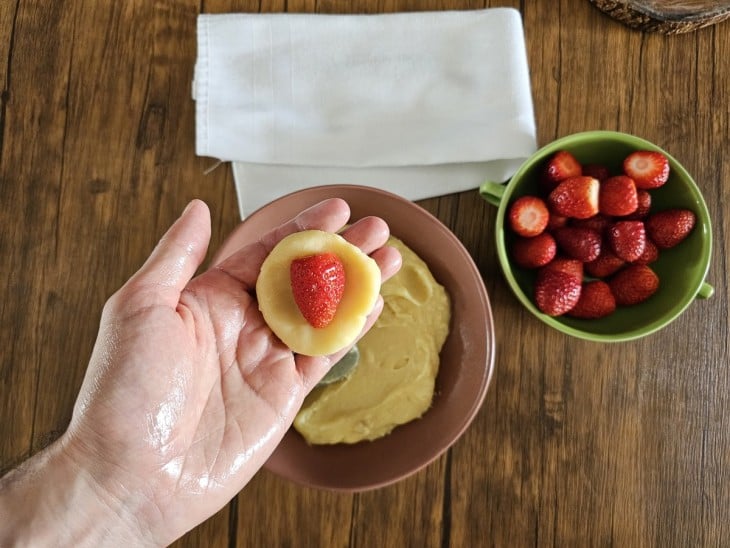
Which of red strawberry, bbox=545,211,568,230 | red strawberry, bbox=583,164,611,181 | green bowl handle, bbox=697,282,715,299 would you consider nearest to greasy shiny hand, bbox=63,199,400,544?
red strawberry, bbox=545,211,568,230

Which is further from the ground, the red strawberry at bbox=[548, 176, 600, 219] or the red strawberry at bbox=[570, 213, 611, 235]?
the red strawberry at bbox=[548, 176, 600, 219]

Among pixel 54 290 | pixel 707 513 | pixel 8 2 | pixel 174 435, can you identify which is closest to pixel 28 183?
pixel 54 290

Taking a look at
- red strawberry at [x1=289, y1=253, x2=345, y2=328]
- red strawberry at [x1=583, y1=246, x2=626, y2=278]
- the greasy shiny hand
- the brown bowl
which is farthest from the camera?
red strawberry at [x1=583, y1=246, x2=626, y2=278]

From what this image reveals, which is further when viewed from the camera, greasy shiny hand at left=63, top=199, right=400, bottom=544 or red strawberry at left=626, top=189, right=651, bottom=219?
red strawberry at left=626, top=189, right=651, bottom=219

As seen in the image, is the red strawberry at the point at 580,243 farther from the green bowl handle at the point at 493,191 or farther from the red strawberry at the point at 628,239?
the green bowl handle at the point at 493,191

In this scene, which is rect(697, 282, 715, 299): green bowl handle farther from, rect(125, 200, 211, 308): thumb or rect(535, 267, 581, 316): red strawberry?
rect(125, 200, 211, 308): thumb

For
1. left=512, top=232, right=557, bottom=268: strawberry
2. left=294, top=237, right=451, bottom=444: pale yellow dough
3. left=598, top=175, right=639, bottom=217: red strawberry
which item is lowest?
left=294, top=237, right=451, bottom=444: pale yellow dough

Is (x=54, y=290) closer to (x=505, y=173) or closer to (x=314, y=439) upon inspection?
(x=314, y=439)

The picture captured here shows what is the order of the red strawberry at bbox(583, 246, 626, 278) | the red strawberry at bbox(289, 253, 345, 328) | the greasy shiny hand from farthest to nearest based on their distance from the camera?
the red strawberry at bbox(583, 246, 626, 278), the red strawberry at bbox(289, 253, 345, 328), the greasy shiny hand
